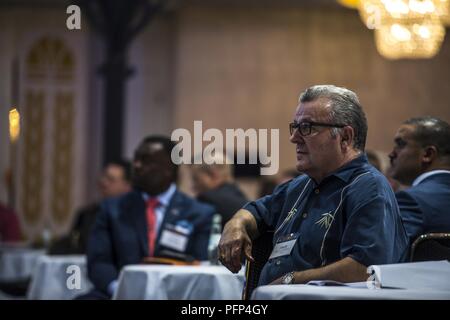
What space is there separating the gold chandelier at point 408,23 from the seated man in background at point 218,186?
112 inches

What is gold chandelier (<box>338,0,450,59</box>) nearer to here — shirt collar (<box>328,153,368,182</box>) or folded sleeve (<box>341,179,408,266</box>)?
shirt collar (<box>328,153,368,182</box>)

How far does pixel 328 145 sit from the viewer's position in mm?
2707

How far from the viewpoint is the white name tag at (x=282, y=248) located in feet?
8.73

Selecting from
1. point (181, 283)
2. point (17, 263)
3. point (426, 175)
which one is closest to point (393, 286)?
point (426, 175)

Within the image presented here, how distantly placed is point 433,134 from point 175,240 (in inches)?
60.3

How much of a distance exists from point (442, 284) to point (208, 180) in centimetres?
402

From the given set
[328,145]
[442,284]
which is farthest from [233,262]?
[442,284]

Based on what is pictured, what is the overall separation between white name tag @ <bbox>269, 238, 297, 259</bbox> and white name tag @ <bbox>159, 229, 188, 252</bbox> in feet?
5.70

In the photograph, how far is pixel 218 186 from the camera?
5957 millimetres

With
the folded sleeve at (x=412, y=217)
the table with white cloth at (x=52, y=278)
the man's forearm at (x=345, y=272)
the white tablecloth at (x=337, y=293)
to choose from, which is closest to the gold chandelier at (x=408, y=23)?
the table with white cloth at (x=52, y=278)

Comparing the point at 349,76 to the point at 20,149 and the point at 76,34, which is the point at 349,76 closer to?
the point at 76,34

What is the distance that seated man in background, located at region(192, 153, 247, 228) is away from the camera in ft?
17.5

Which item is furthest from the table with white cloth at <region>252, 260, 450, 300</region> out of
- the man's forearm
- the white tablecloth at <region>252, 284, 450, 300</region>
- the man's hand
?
the man's hand
